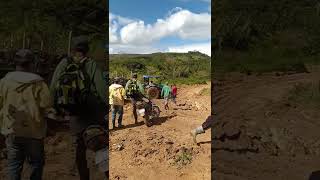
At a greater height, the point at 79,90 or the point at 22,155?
the point at 79,90

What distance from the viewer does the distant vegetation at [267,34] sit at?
8.06 m

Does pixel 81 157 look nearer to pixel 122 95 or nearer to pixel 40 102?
pixel 40 102

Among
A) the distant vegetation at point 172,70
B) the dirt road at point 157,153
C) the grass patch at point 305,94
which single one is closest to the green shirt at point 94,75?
the dirt road at point 157,153

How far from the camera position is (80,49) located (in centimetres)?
475

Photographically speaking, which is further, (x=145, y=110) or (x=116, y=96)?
(x=145, y=110)

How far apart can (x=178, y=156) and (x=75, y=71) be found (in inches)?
125

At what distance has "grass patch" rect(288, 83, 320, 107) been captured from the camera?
766 centimetres

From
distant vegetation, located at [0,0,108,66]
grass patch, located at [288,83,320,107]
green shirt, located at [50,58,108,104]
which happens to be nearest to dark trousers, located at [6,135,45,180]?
green shirt, located at [50,58,108,104]

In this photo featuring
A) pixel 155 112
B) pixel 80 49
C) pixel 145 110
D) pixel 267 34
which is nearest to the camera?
pixel 80 49

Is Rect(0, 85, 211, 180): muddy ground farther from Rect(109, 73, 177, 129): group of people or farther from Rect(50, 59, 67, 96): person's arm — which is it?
Rect(50, 59, 67, 96): person's arm

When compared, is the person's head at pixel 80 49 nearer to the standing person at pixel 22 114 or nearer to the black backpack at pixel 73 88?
the black backpack at pixel 73 88

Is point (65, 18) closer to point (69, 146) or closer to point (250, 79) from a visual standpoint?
point (69, 146)

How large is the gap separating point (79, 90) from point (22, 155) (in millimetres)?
890

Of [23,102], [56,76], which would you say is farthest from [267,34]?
[23,102]
